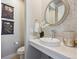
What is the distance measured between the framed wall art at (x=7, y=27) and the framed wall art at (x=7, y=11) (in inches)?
7.9

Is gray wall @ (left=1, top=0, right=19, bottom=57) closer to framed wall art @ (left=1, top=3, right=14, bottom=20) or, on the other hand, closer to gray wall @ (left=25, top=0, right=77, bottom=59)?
framed wall art @ (left=1, top=3, right=14, bottom=20)

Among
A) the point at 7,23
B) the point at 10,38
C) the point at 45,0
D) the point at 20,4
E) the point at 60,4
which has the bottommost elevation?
the point at 10,38

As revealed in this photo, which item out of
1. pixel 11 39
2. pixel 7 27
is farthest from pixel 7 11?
pixel 11 39

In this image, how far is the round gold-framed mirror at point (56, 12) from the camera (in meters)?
1.76

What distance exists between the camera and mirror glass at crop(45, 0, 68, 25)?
182 cm

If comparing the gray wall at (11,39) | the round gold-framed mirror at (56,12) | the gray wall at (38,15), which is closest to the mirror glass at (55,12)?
the round gold-framed mirror at (56,12)

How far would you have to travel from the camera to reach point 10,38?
389cm

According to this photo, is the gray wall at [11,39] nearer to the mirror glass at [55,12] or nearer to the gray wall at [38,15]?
the gray wall at [38,15]

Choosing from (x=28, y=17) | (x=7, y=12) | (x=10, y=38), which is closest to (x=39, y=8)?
(x=28, y=17)

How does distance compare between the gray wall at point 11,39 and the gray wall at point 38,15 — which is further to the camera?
the gray wall at point 11,39

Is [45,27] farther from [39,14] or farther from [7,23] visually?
[7,23]

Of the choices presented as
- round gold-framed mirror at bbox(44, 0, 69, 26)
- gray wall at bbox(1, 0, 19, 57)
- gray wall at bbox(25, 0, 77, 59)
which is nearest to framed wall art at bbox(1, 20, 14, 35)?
gray wall at bbox(1, 0, 19, 57)

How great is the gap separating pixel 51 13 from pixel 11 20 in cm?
208

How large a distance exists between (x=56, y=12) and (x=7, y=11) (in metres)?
2.27
